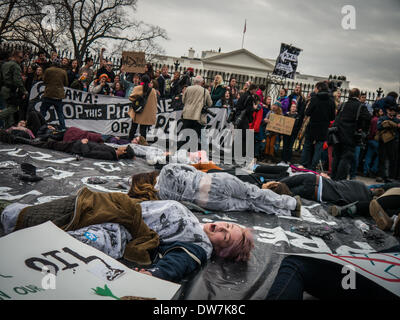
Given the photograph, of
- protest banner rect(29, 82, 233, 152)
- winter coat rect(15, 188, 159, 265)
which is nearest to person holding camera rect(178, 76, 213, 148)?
protest banner rect(29, 82, 233, 152)

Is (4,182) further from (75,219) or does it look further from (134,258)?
(134,258)

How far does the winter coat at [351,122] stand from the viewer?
6531mm

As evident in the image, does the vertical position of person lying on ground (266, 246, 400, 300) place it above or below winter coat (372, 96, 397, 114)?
below

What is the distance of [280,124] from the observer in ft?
28.7

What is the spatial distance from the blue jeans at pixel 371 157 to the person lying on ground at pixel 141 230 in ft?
25.7

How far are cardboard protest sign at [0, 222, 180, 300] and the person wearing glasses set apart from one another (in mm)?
6754

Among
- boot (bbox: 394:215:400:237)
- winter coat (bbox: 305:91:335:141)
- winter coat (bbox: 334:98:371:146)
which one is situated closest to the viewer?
boot (bbox: 394:215:400:237)

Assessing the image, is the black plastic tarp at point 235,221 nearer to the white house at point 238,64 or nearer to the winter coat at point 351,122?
the winter coat at point 351,122

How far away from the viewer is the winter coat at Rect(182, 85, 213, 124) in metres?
7.59

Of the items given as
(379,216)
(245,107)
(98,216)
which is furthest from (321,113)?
(98,216)

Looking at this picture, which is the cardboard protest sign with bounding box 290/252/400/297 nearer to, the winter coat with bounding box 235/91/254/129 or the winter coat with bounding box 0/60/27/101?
the winter coat with bounding box 235/91/254/129

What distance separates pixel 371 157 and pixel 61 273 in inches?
368

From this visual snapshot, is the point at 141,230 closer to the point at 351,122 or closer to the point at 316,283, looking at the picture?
the point at 316,283

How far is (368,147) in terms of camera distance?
9070mm
